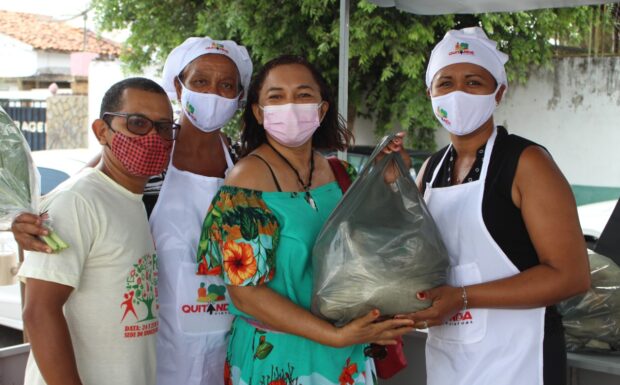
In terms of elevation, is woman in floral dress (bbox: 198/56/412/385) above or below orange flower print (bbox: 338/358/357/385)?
above

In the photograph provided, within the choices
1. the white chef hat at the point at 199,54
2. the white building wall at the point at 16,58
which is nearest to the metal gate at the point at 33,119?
the white building wall at the point at 16,58

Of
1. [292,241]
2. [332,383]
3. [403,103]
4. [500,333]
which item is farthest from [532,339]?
[403,103]

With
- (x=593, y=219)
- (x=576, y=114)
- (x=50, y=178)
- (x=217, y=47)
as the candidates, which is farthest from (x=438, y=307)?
(x=576, y=114)

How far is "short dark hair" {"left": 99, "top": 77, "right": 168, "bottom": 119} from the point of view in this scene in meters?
2.09

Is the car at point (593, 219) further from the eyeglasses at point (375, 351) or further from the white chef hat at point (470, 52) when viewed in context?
the eyeglasses at point (375, 351)

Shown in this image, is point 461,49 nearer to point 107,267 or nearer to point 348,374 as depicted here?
point 348,374

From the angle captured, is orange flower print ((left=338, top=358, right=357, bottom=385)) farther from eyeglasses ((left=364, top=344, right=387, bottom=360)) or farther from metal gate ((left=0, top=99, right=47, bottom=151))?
metal gate ((left=0, top=99, right=47, bottom=151))

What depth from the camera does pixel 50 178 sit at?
8.09 meters

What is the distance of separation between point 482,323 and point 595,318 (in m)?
0.71

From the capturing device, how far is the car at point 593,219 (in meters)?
5.95

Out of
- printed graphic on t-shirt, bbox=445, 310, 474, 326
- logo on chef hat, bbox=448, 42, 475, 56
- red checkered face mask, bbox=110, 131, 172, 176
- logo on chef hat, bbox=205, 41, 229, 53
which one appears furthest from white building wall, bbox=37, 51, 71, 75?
printed graphic on t-shirt, bbox=445, 310, 474, 326

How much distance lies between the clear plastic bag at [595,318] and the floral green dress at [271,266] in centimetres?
88

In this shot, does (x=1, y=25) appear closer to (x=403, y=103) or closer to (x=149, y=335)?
(x=403, y=103)

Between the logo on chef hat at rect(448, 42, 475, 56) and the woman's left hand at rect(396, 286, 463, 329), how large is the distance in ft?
2.40
